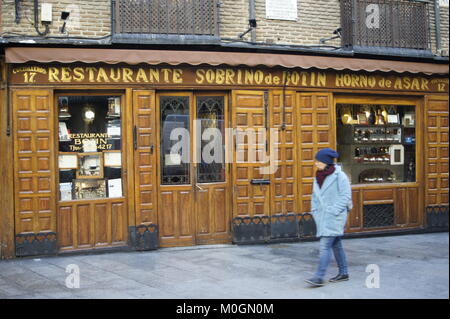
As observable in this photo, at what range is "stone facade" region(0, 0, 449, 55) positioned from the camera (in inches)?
A: 369

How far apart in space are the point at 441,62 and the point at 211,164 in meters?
5.84

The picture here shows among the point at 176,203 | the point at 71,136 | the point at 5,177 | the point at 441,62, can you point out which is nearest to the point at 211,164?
the point at 176,203

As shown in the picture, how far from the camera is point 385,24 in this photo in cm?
1152

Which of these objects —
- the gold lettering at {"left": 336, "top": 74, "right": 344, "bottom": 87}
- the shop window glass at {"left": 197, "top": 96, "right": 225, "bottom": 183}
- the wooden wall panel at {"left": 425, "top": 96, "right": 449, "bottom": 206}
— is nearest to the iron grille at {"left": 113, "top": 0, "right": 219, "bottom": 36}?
the shop window glass at {"left": 197, "top": 96, "right": 225, "bottom": 183}

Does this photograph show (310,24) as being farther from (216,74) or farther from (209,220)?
(209,220)

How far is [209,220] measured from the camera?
1017 centimetres

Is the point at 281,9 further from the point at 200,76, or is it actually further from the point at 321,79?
the point at 200,76

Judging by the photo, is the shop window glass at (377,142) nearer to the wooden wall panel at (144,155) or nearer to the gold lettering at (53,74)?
the wooden wall panel at (144,155)

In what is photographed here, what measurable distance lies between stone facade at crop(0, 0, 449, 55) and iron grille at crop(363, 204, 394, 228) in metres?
3.58

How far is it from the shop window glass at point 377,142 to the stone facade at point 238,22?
1.65 m

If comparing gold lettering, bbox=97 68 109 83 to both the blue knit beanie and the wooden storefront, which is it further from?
the blue knit beanie

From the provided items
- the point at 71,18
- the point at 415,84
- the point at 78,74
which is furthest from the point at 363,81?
the point at 71,18

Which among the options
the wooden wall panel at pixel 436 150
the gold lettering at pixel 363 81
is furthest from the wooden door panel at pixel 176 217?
the wooden wall panel at pixel 436 150

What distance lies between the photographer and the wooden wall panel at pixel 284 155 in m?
10.4
